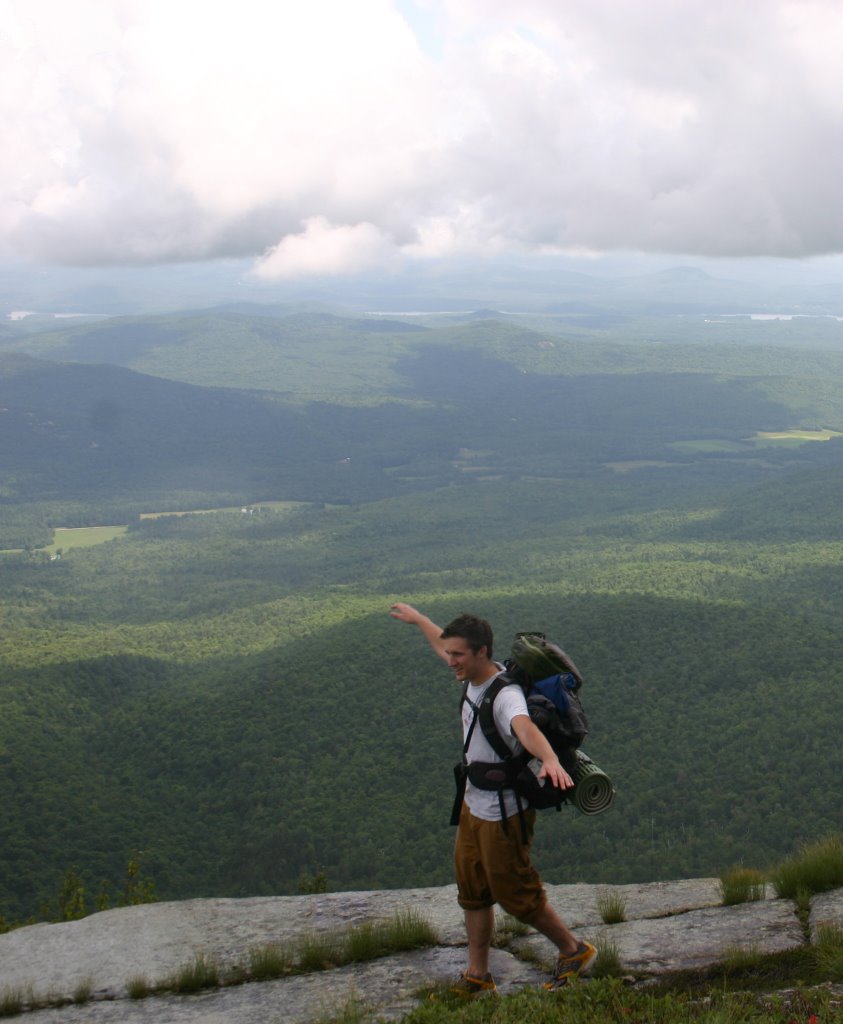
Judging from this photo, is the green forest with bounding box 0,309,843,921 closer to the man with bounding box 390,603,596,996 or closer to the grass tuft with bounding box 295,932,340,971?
the grass tuft with bounding box 295,932,340,971

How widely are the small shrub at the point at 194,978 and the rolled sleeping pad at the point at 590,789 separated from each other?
3.77 metres

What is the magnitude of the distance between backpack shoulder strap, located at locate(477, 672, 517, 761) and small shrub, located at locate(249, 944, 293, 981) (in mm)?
3151

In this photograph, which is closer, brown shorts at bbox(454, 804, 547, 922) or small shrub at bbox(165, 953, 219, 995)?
brown shorts at bbox(454, 804, 547, 922)

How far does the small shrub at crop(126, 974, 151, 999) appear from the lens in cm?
880

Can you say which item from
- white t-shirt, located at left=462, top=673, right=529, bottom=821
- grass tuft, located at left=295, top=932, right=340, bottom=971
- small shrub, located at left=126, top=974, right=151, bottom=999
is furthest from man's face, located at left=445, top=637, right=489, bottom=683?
small shrub, located at left=126, top=974, right=151, bottom=999

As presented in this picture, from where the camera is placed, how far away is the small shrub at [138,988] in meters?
8.80

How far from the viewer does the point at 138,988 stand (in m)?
8.81

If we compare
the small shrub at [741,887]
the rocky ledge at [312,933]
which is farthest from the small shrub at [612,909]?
the small shrub at [741,887]

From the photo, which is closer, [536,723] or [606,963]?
[536,723]

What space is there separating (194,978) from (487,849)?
10.3ft

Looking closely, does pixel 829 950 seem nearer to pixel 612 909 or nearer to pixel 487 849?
pixel 612 909

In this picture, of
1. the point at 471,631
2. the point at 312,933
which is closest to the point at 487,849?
the point at 471,631

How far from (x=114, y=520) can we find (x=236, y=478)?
3861 cm

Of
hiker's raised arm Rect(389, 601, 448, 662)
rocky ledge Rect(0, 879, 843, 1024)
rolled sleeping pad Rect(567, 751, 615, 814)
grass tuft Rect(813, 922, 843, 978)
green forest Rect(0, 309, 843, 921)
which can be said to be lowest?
green forest Rect(0, 309, 843, 921)
